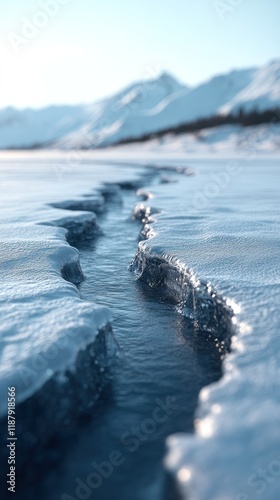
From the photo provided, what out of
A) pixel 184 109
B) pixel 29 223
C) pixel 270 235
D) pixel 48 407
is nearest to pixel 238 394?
pixel 48 407

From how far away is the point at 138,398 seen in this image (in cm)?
376

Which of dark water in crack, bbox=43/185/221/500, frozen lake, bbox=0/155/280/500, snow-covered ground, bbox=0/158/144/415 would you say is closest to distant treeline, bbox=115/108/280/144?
frozen lake, bbox=0/155/280/500

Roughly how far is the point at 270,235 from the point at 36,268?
3564 mm

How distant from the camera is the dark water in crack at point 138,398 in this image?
293cm

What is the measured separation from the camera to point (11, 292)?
4578 mm

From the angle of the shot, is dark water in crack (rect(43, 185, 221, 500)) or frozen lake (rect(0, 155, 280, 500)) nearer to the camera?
frozen lake (rect(0, 155, 280, 500))

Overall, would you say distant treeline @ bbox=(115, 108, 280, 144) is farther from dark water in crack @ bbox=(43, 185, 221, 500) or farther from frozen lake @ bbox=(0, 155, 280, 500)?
dark water in crack @ bbox=(43, 185, 221, 500)

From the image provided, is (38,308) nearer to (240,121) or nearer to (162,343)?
(162,343)

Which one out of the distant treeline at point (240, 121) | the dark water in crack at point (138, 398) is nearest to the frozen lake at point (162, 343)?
the dark water in crack at point (138, 398)

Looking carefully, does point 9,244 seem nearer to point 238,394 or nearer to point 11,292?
point 11,292

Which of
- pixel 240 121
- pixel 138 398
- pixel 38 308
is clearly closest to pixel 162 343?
pixel 138 398

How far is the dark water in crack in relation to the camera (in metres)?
2.93

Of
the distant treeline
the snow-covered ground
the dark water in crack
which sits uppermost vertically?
the snow-covered ground

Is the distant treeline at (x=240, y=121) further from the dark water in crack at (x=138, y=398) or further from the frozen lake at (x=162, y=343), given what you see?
the dark water in crack at (x=138, y=398)
